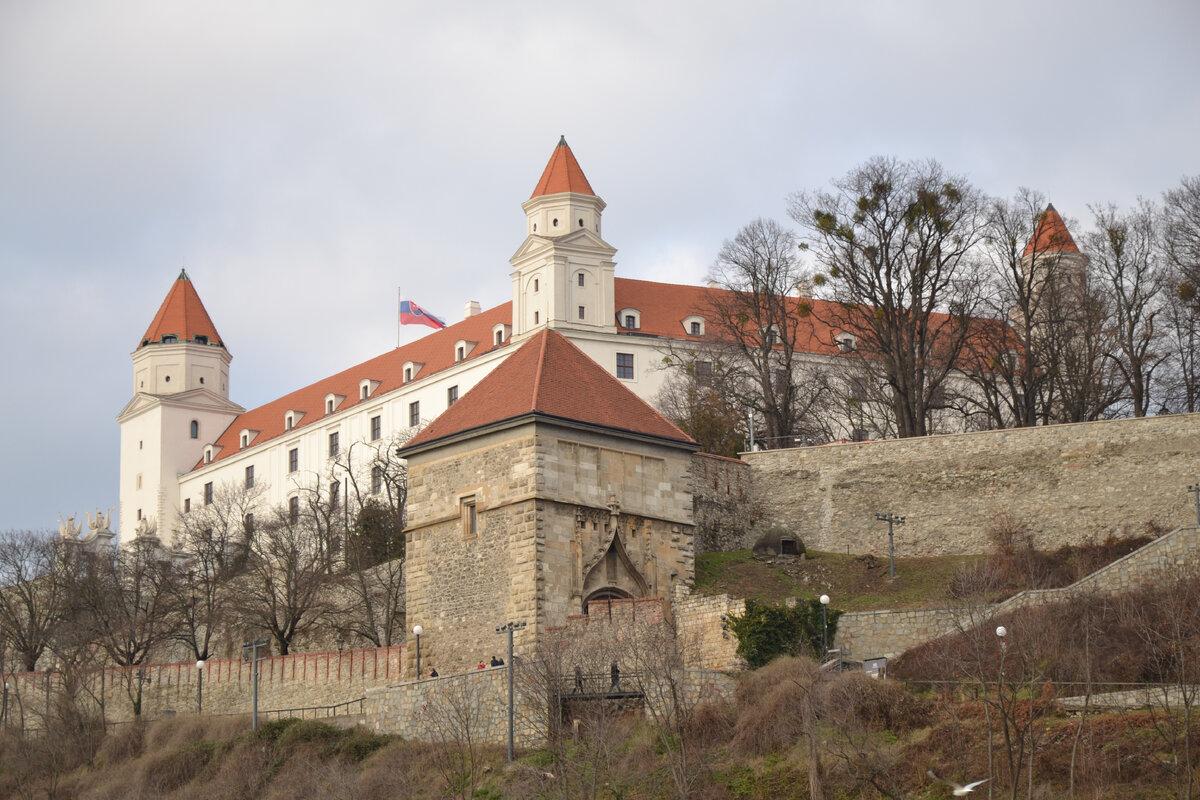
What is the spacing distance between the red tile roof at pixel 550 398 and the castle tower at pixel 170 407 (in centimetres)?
4594

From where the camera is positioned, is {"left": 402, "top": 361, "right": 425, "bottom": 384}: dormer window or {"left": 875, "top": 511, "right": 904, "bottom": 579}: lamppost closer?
{"left": 875, "top": 511, "right": 904, "bottom": 579}: lamppost

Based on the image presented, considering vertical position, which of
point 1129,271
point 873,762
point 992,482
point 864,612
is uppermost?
point 1129,271

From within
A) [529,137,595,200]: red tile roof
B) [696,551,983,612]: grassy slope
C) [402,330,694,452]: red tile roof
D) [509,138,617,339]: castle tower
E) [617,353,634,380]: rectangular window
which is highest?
[529,137,595,200]: red tile roof

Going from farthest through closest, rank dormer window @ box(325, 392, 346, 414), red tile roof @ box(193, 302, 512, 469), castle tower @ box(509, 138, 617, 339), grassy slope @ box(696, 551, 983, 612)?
dormer window @ box(325, 392, 346, 414) → red tile roof @ box(193, 302, 512, 469) → castle tower @ box(509, 138, 617, 339) → grassy slope @ box(696, 551, 983, 612)

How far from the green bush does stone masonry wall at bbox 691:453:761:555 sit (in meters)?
7.26

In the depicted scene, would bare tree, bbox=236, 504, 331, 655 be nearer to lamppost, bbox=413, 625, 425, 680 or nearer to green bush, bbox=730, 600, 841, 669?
lamppost, bbox=413, 625, 425, 680

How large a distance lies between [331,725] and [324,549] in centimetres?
2061

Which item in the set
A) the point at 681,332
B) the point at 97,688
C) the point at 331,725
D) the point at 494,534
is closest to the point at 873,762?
the point at 494,534

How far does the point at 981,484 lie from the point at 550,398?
36.3 ft

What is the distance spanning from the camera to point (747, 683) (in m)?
32.3

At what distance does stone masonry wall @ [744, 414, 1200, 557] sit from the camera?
40.0m

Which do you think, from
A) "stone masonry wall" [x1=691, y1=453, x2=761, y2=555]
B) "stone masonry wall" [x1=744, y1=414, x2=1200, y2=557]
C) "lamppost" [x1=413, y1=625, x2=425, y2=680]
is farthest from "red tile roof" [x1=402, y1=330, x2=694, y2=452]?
"stone masonry wall" [x1=744, y1=414, x2=1200, y2=557]

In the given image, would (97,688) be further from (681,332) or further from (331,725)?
(681,332)

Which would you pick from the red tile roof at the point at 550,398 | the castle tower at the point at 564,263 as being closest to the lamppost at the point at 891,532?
the red tile roof at the point at 550,398
